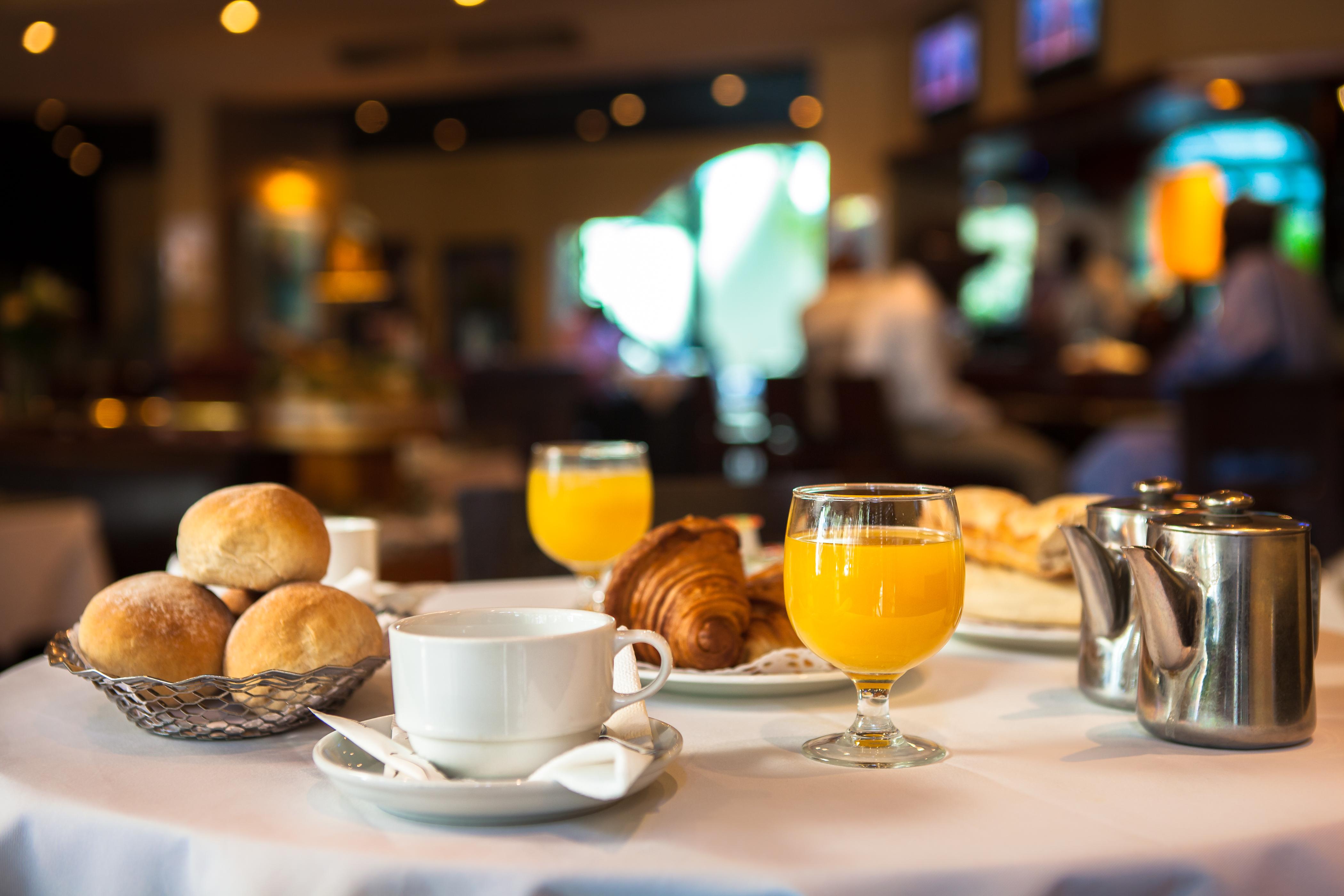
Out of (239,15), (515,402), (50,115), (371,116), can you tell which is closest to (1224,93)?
(515,402)

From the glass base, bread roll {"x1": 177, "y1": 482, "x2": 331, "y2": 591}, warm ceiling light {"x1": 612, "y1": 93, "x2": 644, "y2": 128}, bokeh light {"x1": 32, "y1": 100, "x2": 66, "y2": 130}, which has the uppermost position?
warm ceiling light {"x1": 612, "y1": 93, "x2": 644, "y2": 128}

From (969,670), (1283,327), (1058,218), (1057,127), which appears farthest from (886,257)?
(969,670)

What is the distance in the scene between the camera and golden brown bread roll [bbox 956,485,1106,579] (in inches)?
41.9

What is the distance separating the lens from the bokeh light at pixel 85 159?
13.5m

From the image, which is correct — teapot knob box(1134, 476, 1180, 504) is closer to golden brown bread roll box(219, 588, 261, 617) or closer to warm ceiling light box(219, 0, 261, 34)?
golden brown bread roll box(219, 588, 261, 617)

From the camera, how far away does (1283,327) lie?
410 cm

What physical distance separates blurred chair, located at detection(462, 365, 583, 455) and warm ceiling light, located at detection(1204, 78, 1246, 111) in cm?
369

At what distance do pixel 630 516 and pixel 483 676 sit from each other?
0.65 meters

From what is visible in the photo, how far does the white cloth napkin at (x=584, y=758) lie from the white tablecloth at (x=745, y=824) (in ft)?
0.09

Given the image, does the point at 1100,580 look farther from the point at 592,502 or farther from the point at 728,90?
the point at 728,90

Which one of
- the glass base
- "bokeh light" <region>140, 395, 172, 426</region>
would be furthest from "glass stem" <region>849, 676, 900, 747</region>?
"bokeh light" <region>140, 395, 172, 426</region>

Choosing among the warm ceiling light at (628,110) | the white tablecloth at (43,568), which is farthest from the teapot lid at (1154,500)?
the warm ceiling light at (628,110)

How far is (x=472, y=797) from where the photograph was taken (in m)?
0.63

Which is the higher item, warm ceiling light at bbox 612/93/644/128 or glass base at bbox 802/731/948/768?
warm ceiling light at bbox 612/93/644/128
